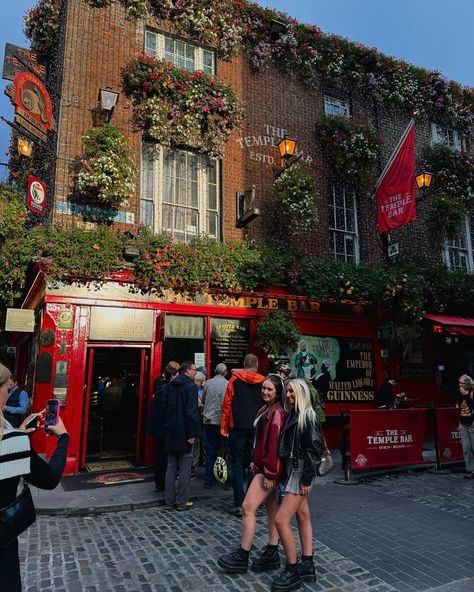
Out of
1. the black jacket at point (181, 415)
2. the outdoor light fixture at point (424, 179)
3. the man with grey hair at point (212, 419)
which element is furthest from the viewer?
the outdoor light fixture at point (424, 179)

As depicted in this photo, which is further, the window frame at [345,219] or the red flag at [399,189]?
the window frame at [345,219]

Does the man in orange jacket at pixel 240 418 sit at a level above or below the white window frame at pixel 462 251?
below

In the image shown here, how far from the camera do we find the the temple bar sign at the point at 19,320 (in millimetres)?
9055

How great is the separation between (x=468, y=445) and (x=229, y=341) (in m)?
5.25

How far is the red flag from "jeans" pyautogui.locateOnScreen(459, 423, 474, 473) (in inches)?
213

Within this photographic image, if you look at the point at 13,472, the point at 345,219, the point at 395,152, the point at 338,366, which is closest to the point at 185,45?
the point at 395,152

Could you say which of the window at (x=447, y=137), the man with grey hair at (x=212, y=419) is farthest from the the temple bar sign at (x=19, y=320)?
the window at (x=447, y=137)

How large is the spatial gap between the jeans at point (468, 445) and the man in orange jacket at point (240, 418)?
4587 millimetres

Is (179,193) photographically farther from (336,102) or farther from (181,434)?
(181,434)

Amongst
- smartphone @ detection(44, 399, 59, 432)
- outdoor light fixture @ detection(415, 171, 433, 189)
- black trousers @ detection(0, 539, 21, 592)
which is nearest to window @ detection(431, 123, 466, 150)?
outdoor light fixture @ detection(415, 171, 433, 189)

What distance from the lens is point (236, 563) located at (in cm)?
416

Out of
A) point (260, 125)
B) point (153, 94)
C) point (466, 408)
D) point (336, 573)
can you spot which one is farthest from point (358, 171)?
point (336, 573)

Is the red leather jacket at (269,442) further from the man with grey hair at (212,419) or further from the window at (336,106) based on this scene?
the window at (336,106)

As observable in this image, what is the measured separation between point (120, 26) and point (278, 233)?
251 inches
